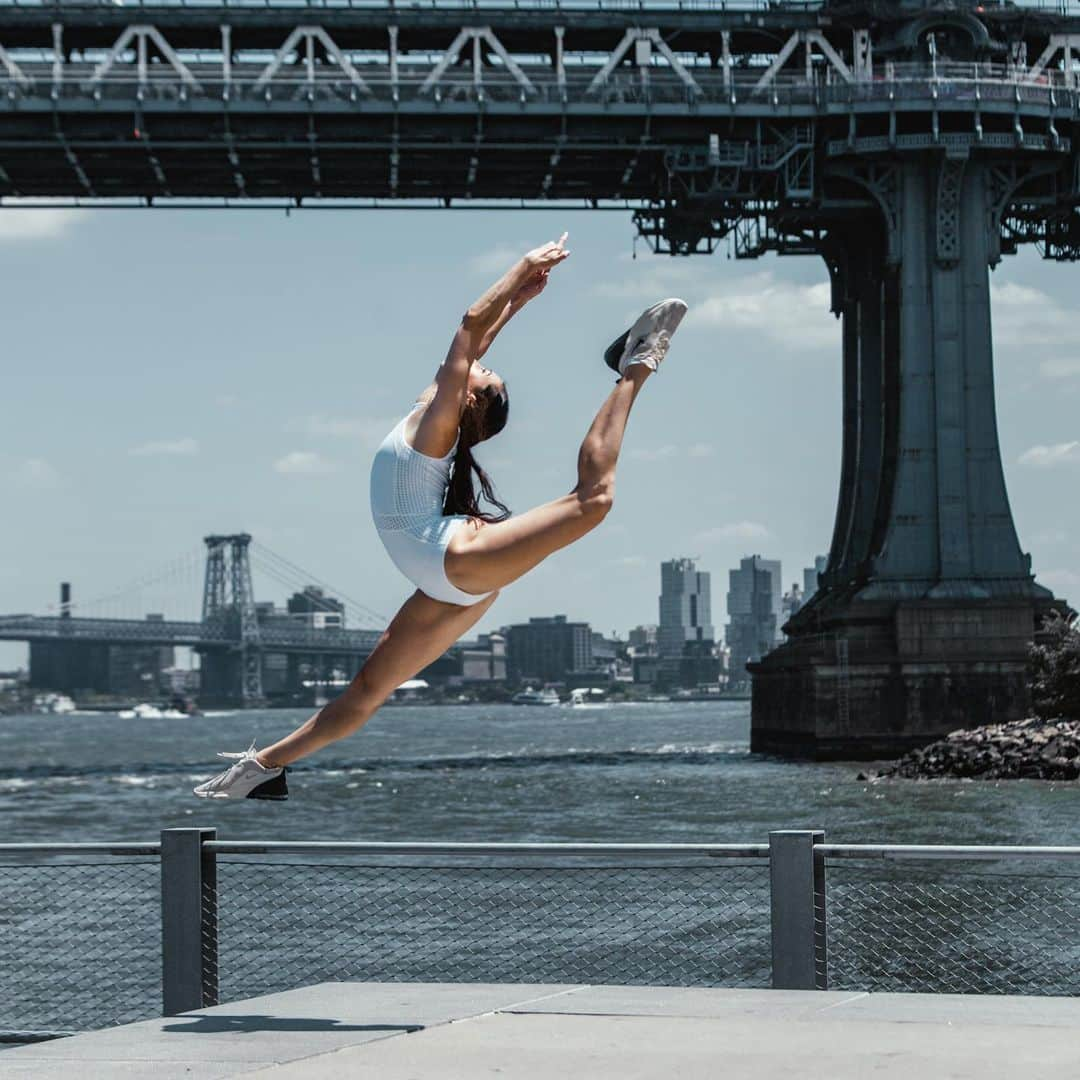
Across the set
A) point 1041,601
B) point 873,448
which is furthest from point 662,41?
point 1041,601

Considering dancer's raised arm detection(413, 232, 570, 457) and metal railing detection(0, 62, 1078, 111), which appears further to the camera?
metal railing detection(0, 62, 1078, 111)

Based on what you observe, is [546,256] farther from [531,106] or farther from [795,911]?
[531,106]

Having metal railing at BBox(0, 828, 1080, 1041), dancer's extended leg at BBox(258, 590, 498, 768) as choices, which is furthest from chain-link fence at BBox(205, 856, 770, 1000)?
dancer's extended leg at BBox(258, 590, 498, 768)

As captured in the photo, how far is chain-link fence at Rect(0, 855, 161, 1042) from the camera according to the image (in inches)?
656

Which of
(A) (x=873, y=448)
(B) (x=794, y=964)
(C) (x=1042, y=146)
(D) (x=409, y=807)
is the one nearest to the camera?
(B) (x=794, y=964)

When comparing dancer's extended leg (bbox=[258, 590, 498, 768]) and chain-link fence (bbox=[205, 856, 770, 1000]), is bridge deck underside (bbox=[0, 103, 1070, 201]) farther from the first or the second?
dancer's extended leg (bbox=[258, 590, 498, 768])

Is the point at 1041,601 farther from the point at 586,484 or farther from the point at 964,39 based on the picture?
the point at 586,484

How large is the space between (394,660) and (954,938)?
15355mm

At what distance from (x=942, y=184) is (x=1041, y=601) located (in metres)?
11.6

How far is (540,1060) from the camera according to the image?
22.0 ft

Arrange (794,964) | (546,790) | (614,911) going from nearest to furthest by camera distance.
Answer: (794,964) < (614,911) < (546,790)

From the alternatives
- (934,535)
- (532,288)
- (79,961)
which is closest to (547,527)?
(532,288)

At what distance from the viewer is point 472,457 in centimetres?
740

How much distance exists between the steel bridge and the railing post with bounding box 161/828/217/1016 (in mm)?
48127
